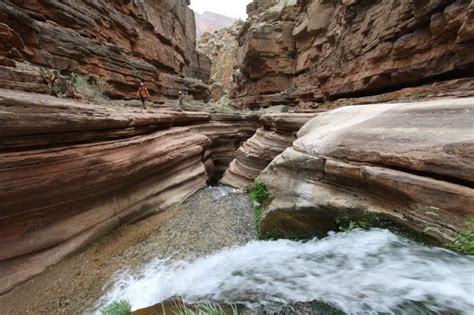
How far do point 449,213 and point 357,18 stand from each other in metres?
12.4

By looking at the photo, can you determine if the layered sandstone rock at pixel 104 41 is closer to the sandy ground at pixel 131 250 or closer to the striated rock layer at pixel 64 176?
the striated rock layer at pixel 64 176

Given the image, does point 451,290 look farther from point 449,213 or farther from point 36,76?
point 36,76

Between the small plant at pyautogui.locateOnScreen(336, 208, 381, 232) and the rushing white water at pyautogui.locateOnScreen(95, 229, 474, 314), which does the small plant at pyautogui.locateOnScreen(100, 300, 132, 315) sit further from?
the small plant at pyautogui.locateOnScreen(336, 208, 381, 232)

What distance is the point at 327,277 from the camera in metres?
2.55

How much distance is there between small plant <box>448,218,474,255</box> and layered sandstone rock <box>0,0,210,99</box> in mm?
6902

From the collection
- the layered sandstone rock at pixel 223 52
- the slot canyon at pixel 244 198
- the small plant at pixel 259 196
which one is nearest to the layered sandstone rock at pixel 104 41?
the slot canyon at pixel 244 198

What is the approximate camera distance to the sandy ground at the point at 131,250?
3170 millimetres

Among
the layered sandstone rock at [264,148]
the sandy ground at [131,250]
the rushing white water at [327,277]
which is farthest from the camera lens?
the layered sandstone rock at [264,148]

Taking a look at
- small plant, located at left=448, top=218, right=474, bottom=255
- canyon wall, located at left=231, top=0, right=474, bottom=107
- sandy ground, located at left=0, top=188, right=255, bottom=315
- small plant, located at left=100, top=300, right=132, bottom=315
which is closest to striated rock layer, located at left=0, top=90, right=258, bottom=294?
sandy ground, located at left=0, top=188, right=255, bottom=315

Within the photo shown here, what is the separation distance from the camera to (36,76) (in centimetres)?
453

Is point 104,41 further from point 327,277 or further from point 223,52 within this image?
point 223,52

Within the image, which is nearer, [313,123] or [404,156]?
[404,156]

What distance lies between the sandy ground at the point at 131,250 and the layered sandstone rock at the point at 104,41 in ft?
11.2

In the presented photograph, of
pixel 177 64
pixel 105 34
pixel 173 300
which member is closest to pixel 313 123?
pixel 173 300
